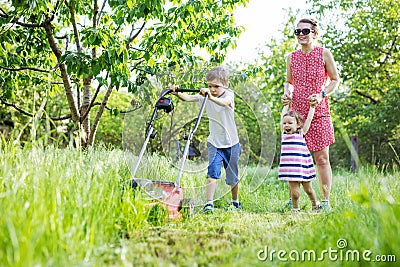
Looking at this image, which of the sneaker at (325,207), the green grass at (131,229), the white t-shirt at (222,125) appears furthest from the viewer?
the white t-shirt at (222,125)

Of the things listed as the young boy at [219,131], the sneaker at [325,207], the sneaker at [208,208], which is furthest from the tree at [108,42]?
the sneaker at [325,207]

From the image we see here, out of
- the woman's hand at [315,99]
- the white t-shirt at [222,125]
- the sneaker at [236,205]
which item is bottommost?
the sneaker at [236,205]

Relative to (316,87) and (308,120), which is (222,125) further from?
(316,87)

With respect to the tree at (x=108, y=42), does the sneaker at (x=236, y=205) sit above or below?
below

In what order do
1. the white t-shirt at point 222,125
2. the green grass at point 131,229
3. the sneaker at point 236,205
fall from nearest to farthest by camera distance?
the green grass at point 131,229, the white t-shirt at point 222,125, the sneaker at point 236,205

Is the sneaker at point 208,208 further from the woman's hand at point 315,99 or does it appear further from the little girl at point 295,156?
the woman's hand at point 315,99

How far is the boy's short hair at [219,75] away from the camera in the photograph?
4516 mm

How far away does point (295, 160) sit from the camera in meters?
4.35

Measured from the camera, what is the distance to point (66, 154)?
375 cm

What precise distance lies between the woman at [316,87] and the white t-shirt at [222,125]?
546 millimetres

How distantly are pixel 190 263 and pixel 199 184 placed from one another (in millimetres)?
2690

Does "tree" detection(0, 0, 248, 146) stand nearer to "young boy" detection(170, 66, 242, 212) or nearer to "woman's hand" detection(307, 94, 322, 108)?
"young boy" detection(170, 66, 242, 212)

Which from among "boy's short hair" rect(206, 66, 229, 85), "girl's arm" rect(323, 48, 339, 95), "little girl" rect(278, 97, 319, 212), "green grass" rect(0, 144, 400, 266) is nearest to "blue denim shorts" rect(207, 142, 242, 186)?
"little girl" rect(278, 97, 319, 212)

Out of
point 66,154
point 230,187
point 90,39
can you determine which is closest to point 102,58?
point 90,39
